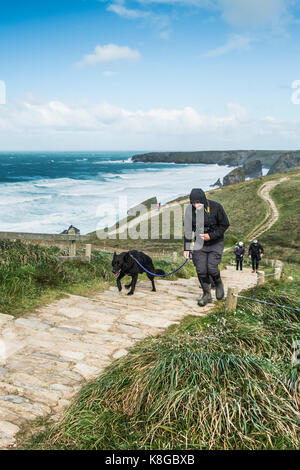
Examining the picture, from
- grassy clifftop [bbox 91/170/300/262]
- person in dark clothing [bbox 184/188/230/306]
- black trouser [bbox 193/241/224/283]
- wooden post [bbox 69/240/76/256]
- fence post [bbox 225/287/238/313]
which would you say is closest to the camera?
fence post [bbox 225/287/238/313]

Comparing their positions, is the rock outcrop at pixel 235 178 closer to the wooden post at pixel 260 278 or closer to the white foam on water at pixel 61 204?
the white foam on water at pixel 61 204

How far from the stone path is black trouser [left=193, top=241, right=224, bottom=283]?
68 cm

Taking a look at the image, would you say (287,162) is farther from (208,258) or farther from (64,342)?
(64,342)

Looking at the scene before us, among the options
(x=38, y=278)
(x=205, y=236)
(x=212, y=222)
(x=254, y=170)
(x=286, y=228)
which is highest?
(x=254, y=170)

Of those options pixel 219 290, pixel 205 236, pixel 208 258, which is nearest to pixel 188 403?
pixel 205 236

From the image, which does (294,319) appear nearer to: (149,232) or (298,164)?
(149,232)

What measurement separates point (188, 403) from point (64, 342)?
215cm

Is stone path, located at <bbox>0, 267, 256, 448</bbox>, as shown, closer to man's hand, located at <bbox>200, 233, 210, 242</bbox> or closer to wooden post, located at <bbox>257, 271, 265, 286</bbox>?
man's hand, located at <bbox>200, 233, 210, 242</bbox>

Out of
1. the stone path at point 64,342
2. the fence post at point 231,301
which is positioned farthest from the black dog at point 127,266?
the fence post at point 231,301

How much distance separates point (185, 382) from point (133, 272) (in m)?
4.20

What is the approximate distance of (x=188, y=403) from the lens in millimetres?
2521

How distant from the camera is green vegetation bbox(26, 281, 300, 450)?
2.37 meters

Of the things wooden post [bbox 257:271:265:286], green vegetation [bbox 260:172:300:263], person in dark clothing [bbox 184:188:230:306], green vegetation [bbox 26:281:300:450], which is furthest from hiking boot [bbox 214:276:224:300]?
green vegetation [bbox 260:172:300:263]
